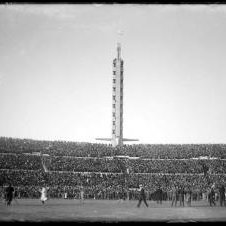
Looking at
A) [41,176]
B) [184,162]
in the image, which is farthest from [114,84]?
[41,176]

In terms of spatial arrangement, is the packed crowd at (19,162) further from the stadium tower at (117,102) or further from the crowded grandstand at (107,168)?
the stadium tower at (117,102)

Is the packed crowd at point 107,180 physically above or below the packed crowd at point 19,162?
below

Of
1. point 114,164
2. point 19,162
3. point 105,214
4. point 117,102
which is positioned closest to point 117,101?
point 117,102

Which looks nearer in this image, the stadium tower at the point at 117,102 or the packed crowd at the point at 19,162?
the packed crowd at the point at 19,162

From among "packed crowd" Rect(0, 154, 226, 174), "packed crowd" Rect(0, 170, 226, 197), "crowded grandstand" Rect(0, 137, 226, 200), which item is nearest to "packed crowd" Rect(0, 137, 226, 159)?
"crowded grandstand" Rect(0, 137, 226, 200)

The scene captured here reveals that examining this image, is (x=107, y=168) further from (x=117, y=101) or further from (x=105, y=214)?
(x=105, y=214)

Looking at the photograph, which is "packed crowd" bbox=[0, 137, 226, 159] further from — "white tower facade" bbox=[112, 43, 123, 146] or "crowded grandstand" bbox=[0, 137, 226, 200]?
"white tower facade" bbox=[112, 43, 123, 146]

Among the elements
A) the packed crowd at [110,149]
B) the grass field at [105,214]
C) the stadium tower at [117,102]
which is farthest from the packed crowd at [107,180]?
the stadium tower at [117,102]
